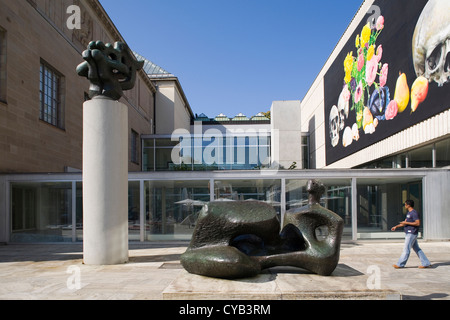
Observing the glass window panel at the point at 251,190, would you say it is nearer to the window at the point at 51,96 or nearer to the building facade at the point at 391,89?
the building facade at the point at 391,89

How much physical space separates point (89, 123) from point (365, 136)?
58.0 ft

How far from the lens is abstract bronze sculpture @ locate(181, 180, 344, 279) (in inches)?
232

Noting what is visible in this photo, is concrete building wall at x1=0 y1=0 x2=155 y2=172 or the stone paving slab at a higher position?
concrete building wall at x1=0 y1=0 x2=155 y2=172

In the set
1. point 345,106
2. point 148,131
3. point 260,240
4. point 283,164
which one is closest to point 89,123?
point 260,240

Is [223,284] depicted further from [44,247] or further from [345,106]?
[345,106]

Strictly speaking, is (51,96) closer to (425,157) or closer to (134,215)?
(134,215)

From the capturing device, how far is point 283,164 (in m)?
32.4

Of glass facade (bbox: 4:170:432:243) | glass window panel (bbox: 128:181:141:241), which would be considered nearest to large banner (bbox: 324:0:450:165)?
glass facade (bbox: 4:170:432:243)

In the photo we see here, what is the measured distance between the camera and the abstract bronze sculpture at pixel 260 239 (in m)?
5.89

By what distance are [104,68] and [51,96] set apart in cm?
1046

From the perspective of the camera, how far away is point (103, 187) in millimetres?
9625

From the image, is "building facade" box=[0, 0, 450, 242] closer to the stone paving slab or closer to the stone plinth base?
the stone paving slab

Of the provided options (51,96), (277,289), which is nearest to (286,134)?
(51,96)

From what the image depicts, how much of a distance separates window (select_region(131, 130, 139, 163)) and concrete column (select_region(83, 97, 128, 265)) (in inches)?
885
